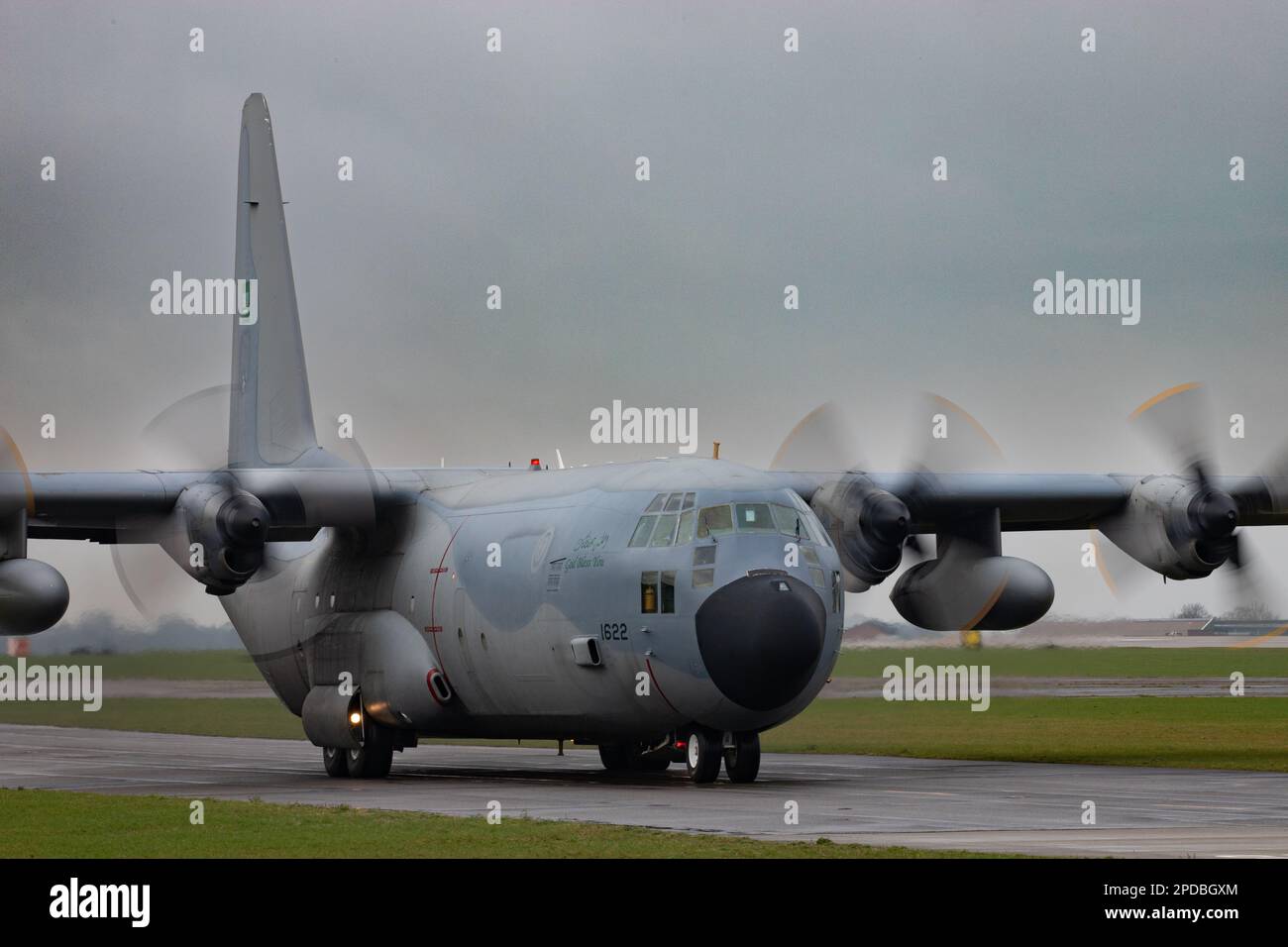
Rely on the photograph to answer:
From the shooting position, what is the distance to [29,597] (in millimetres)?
23281

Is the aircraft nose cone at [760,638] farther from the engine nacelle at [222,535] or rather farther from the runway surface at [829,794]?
the engine nacelle at [222,535]

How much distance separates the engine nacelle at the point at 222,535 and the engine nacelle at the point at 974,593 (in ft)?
33.9

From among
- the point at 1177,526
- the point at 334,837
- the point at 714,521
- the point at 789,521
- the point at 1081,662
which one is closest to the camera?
the point at 334,837

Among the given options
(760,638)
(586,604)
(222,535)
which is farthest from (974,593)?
(222,535)

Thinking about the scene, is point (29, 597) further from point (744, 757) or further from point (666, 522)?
point (744, 757)

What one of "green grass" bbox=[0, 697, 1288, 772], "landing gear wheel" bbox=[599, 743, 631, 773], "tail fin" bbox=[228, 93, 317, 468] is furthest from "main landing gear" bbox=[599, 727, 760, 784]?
"tail fin" bbox=[228, 93, 317, 468]

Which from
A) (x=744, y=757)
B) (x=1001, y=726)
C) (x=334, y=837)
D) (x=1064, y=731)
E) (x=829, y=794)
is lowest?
(x=334, y=837)

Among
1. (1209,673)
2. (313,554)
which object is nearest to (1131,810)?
(313,554)

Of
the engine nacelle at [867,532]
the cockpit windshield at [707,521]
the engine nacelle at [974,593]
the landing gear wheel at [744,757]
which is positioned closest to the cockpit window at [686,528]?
the cockpit windshield at [707,521]

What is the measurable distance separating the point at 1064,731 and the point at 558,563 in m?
16.4

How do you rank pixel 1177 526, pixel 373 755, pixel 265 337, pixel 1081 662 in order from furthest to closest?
pixel 1081 662 < pixel 265 337 < pixel 1177 526 < pixel 373 755

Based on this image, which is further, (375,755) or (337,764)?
(337,764)
